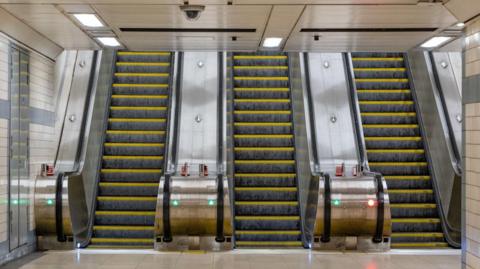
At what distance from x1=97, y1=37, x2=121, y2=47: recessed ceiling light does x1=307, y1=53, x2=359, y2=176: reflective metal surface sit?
383 centimetres

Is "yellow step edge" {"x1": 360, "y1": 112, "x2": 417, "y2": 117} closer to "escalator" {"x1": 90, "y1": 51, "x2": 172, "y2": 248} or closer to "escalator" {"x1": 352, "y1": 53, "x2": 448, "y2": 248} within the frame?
"escalator" {"x1": 352, "y1": 53, "x2": 448, "y2": 248}

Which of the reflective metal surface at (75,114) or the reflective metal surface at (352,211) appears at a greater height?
the reflective metal surface at (75,114)

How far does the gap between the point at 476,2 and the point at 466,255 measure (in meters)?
2.40

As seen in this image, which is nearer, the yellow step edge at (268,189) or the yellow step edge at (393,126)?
the yellow step edge at (268,189)

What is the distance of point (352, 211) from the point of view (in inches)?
335

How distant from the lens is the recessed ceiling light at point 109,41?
25.4ft

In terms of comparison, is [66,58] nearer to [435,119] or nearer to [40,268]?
[40,268]

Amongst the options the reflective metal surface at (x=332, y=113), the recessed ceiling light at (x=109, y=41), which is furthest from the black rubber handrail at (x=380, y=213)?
the recessed ceiling light at (x=109, y=41)

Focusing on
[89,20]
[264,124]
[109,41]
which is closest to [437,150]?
[264,124]

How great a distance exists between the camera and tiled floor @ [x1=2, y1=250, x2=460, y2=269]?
734cm

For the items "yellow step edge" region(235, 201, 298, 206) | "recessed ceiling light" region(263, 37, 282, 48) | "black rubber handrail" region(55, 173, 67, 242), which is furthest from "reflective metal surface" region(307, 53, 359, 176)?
"black rubber handrail" region(55, 173, 67, 242)

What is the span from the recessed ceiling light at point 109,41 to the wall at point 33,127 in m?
1.04

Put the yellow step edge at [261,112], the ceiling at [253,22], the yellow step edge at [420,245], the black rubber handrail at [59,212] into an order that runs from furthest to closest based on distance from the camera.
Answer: the yellow step edge at [261,112] → the yellow step edge at [420,245] → the black rubber handrail at [59,212] → the ceiling at [253,22]

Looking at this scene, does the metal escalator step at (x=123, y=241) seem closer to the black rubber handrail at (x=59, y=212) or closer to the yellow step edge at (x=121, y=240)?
the yellow step edge at (x=121, y=240)
